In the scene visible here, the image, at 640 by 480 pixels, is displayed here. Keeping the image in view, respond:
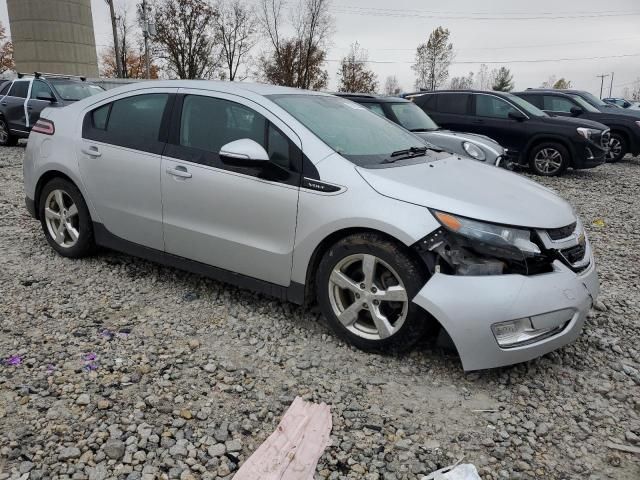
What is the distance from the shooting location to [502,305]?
2.66 m

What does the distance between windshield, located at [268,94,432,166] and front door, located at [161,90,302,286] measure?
23cm

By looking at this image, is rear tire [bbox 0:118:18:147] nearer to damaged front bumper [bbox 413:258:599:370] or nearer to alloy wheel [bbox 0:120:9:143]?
alloy wheel [bbox 0:120:9:143]

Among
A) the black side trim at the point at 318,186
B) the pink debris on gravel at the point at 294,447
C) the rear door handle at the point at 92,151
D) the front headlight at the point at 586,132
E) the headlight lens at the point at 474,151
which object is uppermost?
the rear door handle at the point at 92,151

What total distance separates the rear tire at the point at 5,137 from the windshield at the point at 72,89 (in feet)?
5.16

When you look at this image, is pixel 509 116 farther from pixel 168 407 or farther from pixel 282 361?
pixel 168 407

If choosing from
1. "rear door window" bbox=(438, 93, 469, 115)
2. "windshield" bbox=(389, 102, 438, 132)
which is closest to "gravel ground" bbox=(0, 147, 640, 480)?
"windshield" bbox=(389, 102, 438, 132)

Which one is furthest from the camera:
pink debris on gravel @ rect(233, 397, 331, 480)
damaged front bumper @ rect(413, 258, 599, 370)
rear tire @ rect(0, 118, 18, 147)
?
rear tire @ rect(0, 118, 18, 147)

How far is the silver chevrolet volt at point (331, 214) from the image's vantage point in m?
2.76

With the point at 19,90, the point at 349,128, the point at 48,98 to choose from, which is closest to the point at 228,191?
the point at 349,128

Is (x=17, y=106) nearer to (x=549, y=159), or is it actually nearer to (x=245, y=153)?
(x=245, y=153)

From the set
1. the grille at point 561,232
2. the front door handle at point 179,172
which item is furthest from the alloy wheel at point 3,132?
the grille at point 561,232

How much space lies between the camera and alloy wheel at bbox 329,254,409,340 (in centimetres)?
297

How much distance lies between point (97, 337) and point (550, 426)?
266 centimetres

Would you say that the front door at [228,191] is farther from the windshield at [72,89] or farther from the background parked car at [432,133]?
the windshield at [72,89]
